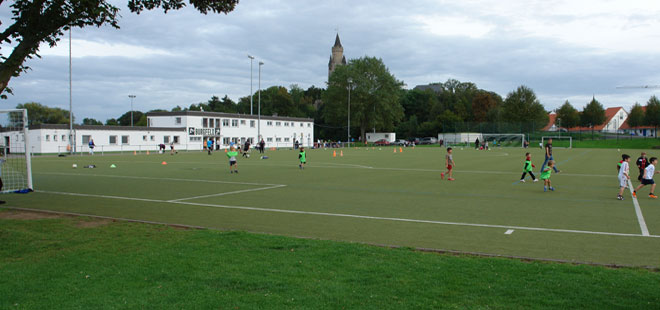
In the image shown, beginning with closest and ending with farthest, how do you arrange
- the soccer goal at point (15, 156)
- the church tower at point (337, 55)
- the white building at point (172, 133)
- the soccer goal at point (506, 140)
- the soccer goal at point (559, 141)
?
the soccer goal at point (15, 156)
the white building at point (172, 133)
the soccer goal at point (559, 141)
the soccer goal at point (506, 140)
the church tower at point (337, 55)

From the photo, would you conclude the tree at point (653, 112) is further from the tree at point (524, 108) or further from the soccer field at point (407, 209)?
the soccer field at point (407, 209)

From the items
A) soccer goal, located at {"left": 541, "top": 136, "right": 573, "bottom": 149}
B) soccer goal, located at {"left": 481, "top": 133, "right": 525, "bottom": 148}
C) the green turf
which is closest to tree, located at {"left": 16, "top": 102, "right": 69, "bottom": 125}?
soccer goal, located at {"left": 481, "top": 133, "right": 525, "bottom": 148}

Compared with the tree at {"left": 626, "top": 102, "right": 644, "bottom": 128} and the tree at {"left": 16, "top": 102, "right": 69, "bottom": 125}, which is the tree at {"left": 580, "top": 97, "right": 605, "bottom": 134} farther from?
the tree at {"left": 16, "top": 102, "right": 69, "bottom": 125}

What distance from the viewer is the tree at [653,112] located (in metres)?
76.4

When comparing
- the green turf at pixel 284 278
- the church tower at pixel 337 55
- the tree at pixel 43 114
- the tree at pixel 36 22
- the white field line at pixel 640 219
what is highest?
the church tower at pixel 337 55

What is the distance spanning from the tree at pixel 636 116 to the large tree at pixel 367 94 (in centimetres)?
4389

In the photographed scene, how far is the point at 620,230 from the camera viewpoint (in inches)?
379

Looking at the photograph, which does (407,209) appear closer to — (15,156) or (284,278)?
(284,278)

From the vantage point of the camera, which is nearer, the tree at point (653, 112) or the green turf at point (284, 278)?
the green turf at point (284, 278)

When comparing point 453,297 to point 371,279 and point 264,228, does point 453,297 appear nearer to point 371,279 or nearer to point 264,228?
point 371,279

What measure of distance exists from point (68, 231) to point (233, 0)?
7.40m

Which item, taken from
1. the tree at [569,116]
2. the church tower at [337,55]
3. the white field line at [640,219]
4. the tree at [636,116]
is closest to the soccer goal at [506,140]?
the tree at [569,116]

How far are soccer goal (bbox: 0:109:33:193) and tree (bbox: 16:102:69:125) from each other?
9149cm

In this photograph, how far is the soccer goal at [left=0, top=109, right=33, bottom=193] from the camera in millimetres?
15234
